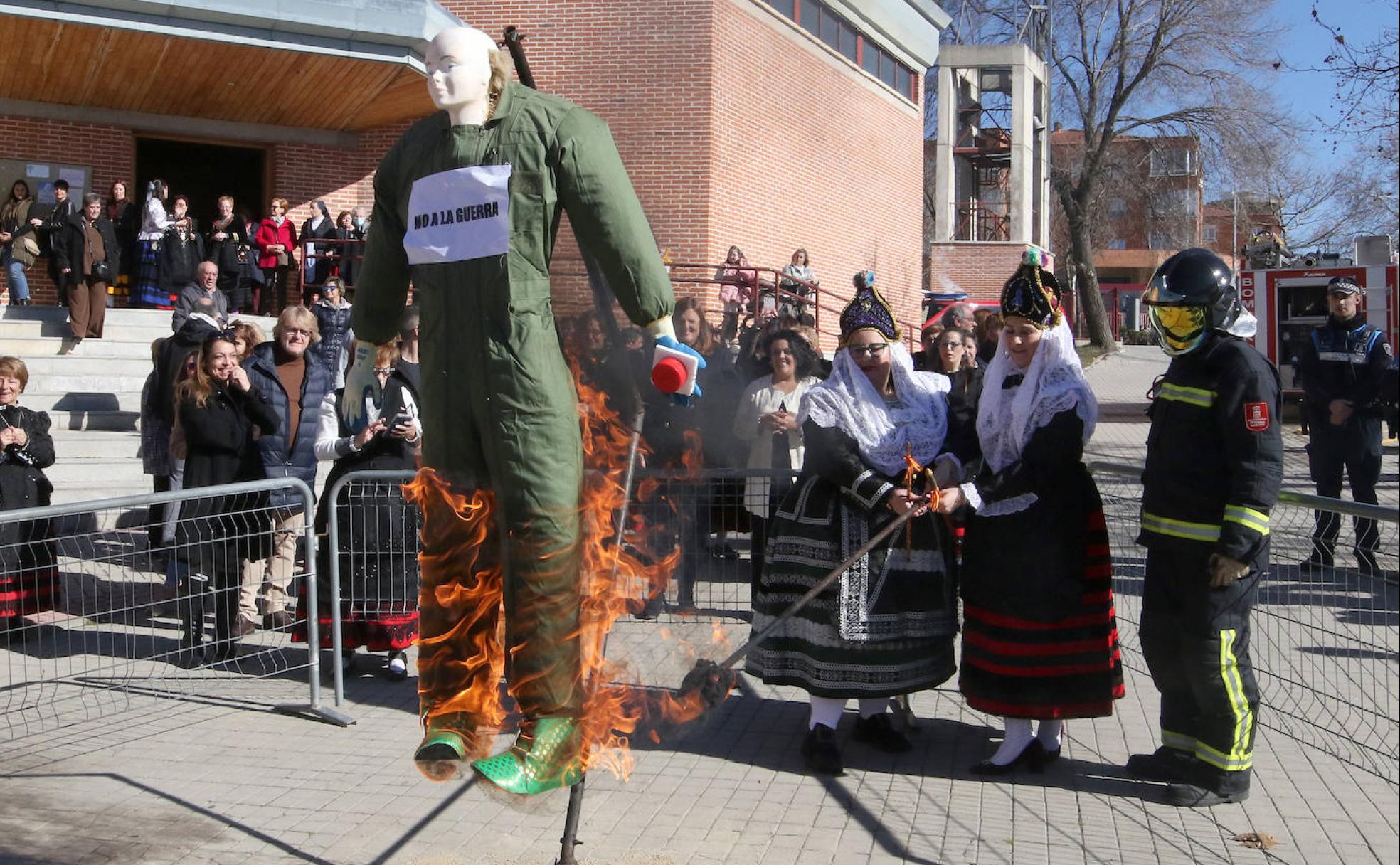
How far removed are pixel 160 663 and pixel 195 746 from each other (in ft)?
3.99

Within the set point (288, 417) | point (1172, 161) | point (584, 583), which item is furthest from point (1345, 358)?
point (1172, 161)

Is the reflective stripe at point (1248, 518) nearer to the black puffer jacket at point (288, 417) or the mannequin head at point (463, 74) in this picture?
the mannequin head at point (463, 74)

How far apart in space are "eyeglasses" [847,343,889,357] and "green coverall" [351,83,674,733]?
1.78 meters

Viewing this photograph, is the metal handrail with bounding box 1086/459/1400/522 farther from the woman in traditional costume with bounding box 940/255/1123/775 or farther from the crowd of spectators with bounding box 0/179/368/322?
the crowd of spectators with bounding box 0/179/368/322

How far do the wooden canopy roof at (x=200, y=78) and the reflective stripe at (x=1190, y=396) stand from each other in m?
12.6

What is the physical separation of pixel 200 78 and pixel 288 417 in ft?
34.5

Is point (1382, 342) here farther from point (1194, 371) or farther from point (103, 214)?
point (103, 214)

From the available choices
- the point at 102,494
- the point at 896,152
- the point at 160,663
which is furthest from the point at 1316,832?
the point at 896,152

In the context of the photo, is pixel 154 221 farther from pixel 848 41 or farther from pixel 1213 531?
pixel 1213 531

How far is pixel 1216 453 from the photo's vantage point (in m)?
4.46

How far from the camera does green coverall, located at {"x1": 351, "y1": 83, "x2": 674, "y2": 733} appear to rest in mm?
3137

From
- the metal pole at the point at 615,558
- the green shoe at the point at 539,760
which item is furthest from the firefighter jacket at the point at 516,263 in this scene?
the green shoe at the point at 539,760

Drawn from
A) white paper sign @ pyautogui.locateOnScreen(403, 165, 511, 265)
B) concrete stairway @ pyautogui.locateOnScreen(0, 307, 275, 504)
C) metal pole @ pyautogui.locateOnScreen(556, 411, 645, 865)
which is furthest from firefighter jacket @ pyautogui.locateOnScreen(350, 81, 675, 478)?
→ concrete stairway @ pyautogui.locateOnScreen(0, 307, 275, 504)

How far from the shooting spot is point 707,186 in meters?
17.1
